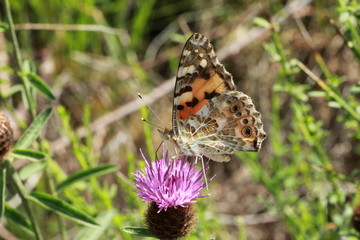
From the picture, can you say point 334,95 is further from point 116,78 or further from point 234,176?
point 116,78

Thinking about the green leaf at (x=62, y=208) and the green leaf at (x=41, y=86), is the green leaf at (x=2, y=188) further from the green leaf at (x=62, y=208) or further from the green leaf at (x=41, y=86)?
the green leaf at (x=41, y=86)

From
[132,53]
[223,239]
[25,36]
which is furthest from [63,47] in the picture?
[223,239]

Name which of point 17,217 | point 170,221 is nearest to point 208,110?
point 170,221

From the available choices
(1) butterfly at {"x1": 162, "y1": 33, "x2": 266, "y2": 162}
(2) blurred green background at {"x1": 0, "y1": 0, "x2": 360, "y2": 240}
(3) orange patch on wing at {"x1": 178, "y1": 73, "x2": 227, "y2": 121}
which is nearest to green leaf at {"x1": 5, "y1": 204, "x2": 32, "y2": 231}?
(1) butterfly at {"x1": 162, "y1": 33, "x2": 266, "y2": 162}

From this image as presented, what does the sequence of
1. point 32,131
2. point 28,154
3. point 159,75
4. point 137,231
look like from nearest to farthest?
point 137,231, point 28,154, point 32,131, point 159,75

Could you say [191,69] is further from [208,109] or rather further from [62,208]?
[62,208]

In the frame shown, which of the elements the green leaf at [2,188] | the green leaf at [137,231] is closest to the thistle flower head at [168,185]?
the green leaf at [137,231]
